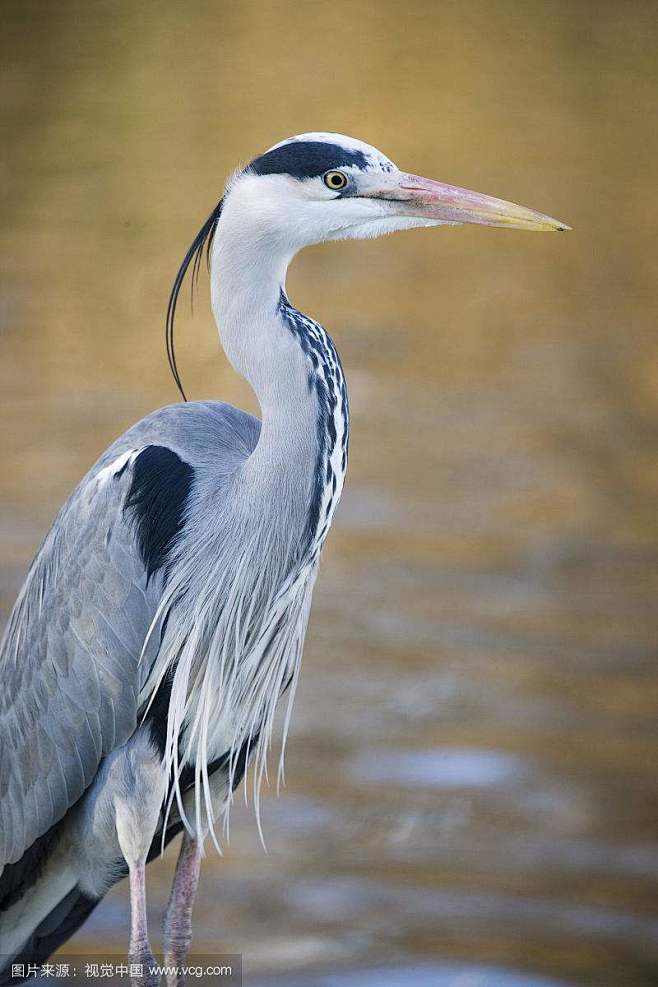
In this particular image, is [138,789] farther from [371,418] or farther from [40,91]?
[40,91]

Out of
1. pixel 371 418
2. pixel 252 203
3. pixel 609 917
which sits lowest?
pixel 609 917

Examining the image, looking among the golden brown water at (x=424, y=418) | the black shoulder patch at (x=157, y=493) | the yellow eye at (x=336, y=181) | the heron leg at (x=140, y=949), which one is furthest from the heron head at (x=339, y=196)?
the golden brown water at (x=424, y=418)

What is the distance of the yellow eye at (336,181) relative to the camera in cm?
281

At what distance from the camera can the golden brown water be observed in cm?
418

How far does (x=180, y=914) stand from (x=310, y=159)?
58.4 inches

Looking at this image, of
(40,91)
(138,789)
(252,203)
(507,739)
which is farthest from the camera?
(40,91)

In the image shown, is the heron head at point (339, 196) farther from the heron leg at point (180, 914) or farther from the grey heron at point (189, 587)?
the heron leg at point (180, 914)

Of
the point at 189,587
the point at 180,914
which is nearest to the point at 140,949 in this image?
the point at 180,914

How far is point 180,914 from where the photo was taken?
10.7 feet

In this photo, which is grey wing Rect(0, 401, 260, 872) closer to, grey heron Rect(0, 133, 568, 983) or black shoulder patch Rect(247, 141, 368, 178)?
grey heron Rect(0, 133, 568, 983)

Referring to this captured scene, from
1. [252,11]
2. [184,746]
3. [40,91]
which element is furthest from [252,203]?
[252,11]

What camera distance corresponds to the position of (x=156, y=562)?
3.03 metres

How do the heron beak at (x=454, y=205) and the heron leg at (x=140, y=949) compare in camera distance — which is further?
the heron leg at (x=140, y=949)

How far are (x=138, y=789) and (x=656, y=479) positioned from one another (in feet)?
14.2
